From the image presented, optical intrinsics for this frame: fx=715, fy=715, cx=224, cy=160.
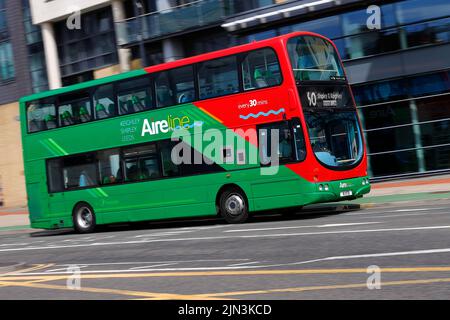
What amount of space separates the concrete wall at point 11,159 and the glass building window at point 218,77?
2213cm

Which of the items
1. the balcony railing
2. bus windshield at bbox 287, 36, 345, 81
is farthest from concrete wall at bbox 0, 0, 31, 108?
bus windshield at bbox 287, 36, 345, 81

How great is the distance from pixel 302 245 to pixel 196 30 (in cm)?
1890

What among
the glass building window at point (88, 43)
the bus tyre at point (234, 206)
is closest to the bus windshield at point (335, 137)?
the bus tyre at point (234, 206)

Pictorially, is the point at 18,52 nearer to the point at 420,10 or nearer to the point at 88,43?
the point at 88,43

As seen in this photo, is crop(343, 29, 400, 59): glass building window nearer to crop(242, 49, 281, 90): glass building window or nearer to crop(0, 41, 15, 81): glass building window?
crop(242, 49, 281, 90): glass building window

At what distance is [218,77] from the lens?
17531 millimetres

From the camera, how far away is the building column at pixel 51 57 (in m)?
35.1

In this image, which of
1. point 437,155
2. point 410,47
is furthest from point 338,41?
point 437,155

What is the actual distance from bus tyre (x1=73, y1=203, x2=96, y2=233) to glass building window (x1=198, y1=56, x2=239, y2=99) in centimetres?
574

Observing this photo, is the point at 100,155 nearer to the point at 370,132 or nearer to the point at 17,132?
the point at 370,132

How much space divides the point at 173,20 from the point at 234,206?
14006 millimetres

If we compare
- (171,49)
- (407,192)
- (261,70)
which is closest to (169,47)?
(171,49)

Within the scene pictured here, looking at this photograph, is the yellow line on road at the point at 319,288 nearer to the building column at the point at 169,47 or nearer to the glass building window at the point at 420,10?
the glass building window at the point at 420,10

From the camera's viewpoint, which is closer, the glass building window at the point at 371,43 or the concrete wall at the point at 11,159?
the glass building window at the point at 371,43
